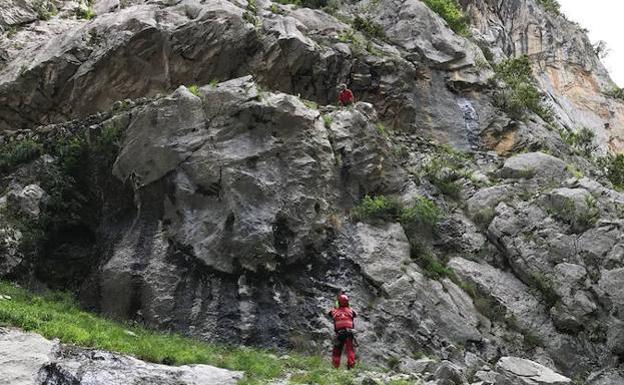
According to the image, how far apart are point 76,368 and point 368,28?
25.8m

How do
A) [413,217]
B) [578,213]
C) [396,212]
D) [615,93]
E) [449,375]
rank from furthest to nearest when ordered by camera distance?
[615,93]
[578,213]
[396,212]
[413,217]
[449,375]

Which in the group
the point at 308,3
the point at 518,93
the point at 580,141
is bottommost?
the point at 580,141

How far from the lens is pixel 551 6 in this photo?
55.2 meters

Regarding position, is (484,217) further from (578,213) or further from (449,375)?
(449,375)

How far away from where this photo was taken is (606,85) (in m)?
53.0

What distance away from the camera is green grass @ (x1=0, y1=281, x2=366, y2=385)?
1367 cm

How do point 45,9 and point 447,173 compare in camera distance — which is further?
point 45,9

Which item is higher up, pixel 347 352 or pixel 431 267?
pixel 431 267

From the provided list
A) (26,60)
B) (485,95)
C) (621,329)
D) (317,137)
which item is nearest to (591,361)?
(621,329)

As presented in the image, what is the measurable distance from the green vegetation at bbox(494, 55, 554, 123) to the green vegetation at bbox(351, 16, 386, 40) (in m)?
6.45

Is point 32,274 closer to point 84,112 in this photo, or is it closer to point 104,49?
point 84,112

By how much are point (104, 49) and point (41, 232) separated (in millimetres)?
9442

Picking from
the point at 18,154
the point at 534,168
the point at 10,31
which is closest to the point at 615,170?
the point at 534,168

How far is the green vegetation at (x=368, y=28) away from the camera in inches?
1340
